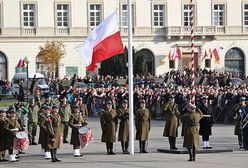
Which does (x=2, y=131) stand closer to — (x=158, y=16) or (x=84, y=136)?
(x=84, y=136)

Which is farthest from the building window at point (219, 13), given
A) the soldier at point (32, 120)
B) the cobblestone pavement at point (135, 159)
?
the soldier at point (32, 120)

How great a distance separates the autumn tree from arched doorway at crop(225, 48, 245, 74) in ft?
53.6

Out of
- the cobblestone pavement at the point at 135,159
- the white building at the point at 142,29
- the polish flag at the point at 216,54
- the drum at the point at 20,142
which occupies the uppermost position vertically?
the white building at the point at 142,29

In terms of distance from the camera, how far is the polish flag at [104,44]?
82.8ft

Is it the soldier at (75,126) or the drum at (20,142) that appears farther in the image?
the soldier at (75,126)

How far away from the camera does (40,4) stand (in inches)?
2857

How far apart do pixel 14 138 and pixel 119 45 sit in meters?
4.58

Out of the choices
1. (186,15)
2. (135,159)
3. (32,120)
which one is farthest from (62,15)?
(135,159)

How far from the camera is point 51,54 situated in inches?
2741

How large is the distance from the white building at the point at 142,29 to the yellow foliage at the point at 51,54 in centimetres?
145

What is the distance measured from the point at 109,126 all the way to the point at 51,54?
44.8 metres

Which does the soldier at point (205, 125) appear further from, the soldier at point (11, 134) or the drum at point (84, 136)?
the soldier at point (11, 134)

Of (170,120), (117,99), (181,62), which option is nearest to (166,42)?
(181,62)

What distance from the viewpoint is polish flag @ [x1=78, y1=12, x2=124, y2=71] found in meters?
25.2
